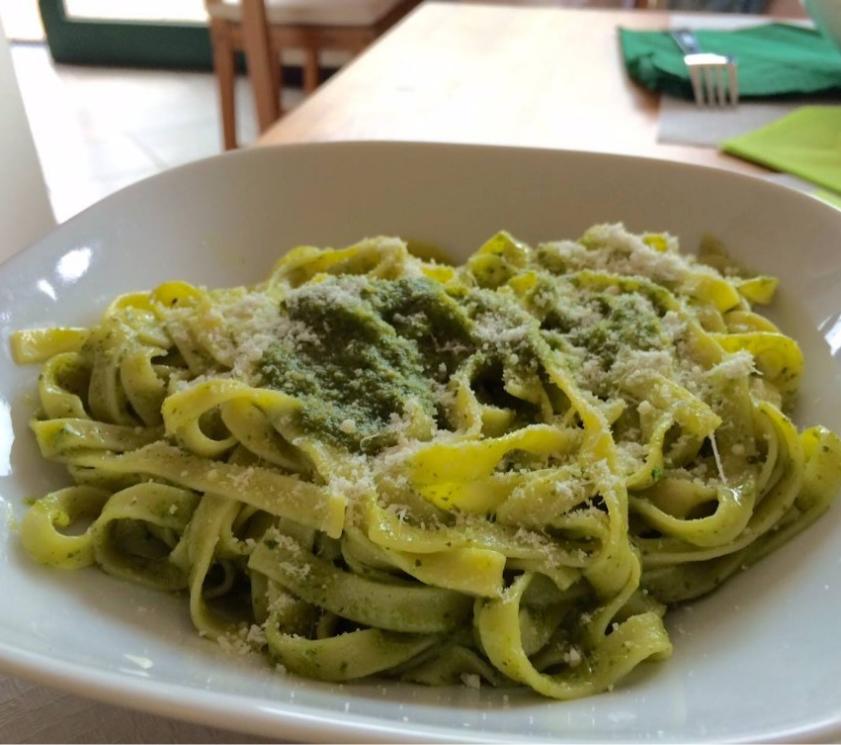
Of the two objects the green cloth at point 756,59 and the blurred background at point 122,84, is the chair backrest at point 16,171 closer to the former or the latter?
the blurred background at point 122,84

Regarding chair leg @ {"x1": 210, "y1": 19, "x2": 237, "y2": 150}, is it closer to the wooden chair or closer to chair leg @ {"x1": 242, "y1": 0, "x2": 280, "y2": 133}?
the wooden chair

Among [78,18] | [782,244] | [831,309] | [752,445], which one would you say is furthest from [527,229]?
[78,18]

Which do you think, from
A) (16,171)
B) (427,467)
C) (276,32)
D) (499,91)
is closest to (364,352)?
(427,467)

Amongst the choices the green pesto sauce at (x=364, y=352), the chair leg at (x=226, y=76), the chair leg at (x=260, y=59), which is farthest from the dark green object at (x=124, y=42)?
the green pesto sauce at (x=364, y=352)

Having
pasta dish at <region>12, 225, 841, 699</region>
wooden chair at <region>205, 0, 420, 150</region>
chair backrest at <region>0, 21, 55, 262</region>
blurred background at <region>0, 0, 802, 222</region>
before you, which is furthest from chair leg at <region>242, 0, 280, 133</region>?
pasta dish at <region>12, 225, 841, 699</region>

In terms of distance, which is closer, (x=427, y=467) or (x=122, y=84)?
(x=427, y=467)

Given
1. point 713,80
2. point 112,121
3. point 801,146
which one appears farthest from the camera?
point 112,121

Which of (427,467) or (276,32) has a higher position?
(427,467)

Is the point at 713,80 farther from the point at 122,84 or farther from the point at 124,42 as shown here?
the point at 124,42
